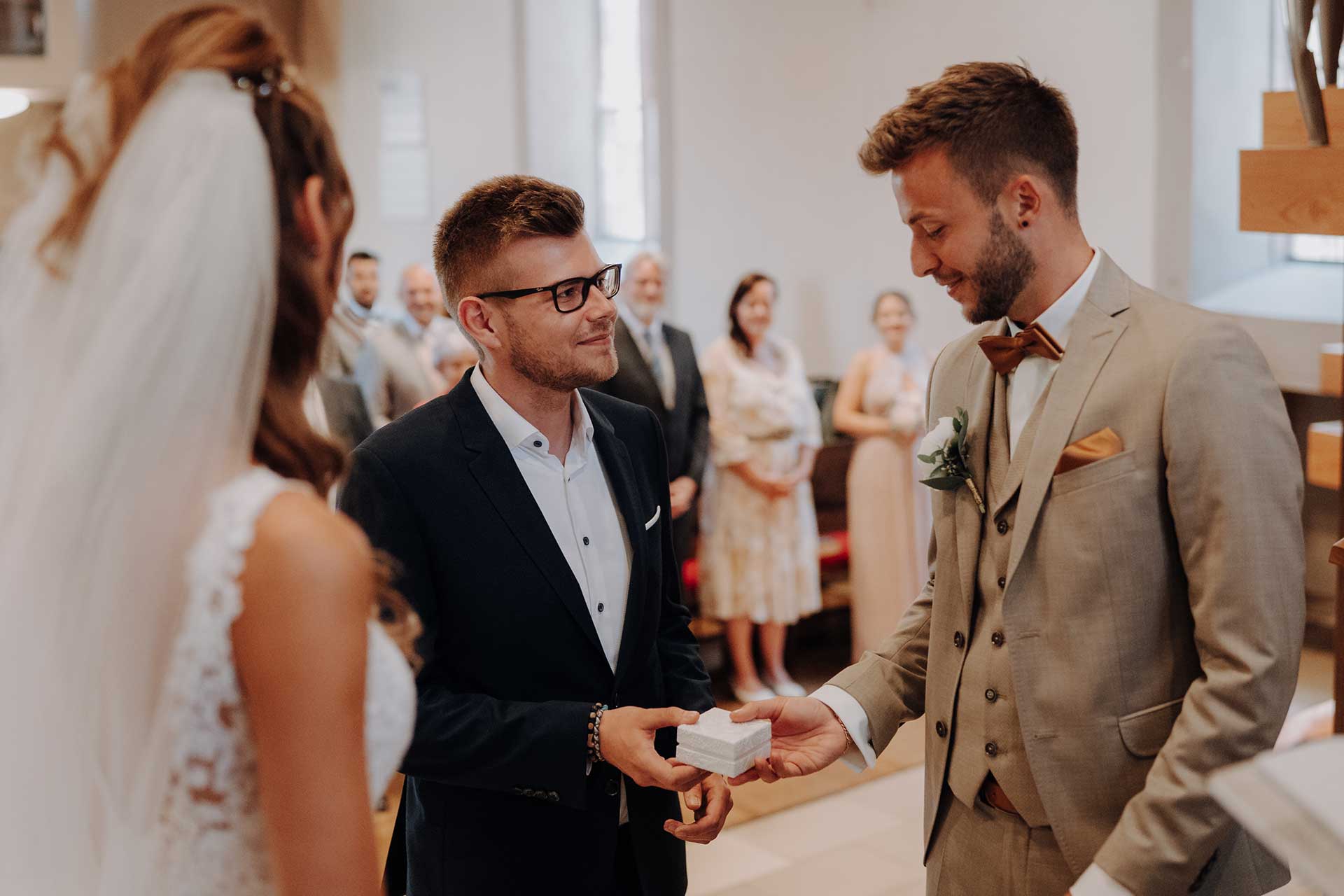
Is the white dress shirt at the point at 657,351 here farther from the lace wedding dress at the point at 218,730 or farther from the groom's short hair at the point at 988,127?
the lace wedding dress at the point at 218,730

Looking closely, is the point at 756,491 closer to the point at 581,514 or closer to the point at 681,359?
the point at 681,359

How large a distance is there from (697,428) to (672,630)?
133 inches

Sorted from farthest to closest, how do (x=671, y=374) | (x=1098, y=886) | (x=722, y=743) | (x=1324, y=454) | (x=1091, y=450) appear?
1. (x=671, y=374)
2. (x=1324, y=454)
3. (x=722, y=743)
4. (x=1091, y=450)
5. (x=1098, y=886)

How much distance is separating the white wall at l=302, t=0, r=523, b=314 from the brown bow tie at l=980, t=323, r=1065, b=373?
291 inches

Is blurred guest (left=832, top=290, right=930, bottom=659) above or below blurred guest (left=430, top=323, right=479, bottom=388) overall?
below

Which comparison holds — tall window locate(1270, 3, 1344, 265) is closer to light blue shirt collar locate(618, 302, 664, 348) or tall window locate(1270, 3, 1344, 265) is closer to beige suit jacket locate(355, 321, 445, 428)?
light blue shirt collar locate(618, 302, 664, 348)

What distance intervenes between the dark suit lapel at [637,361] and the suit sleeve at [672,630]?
3106 mm

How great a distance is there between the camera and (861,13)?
305 inches

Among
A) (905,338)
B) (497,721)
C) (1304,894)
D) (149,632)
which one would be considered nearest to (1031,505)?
(497,721)

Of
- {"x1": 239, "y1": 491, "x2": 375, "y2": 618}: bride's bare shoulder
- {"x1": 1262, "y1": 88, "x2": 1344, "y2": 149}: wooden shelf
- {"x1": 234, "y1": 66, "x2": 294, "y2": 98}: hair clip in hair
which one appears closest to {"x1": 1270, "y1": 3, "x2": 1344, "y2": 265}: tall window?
{"x1": 1262, "y1": 88, "x2": 1344, "y2": 149}: wooden shelf

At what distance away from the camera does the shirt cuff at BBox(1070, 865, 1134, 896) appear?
58.0 inches

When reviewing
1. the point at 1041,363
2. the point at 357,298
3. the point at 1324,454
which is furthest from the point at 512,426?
the point at 357,298

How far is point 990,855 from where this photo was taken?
1.73 m

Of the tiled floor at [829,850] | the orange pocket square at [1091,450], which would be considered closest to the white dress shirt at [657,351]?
the tiled floor at [829,850]
